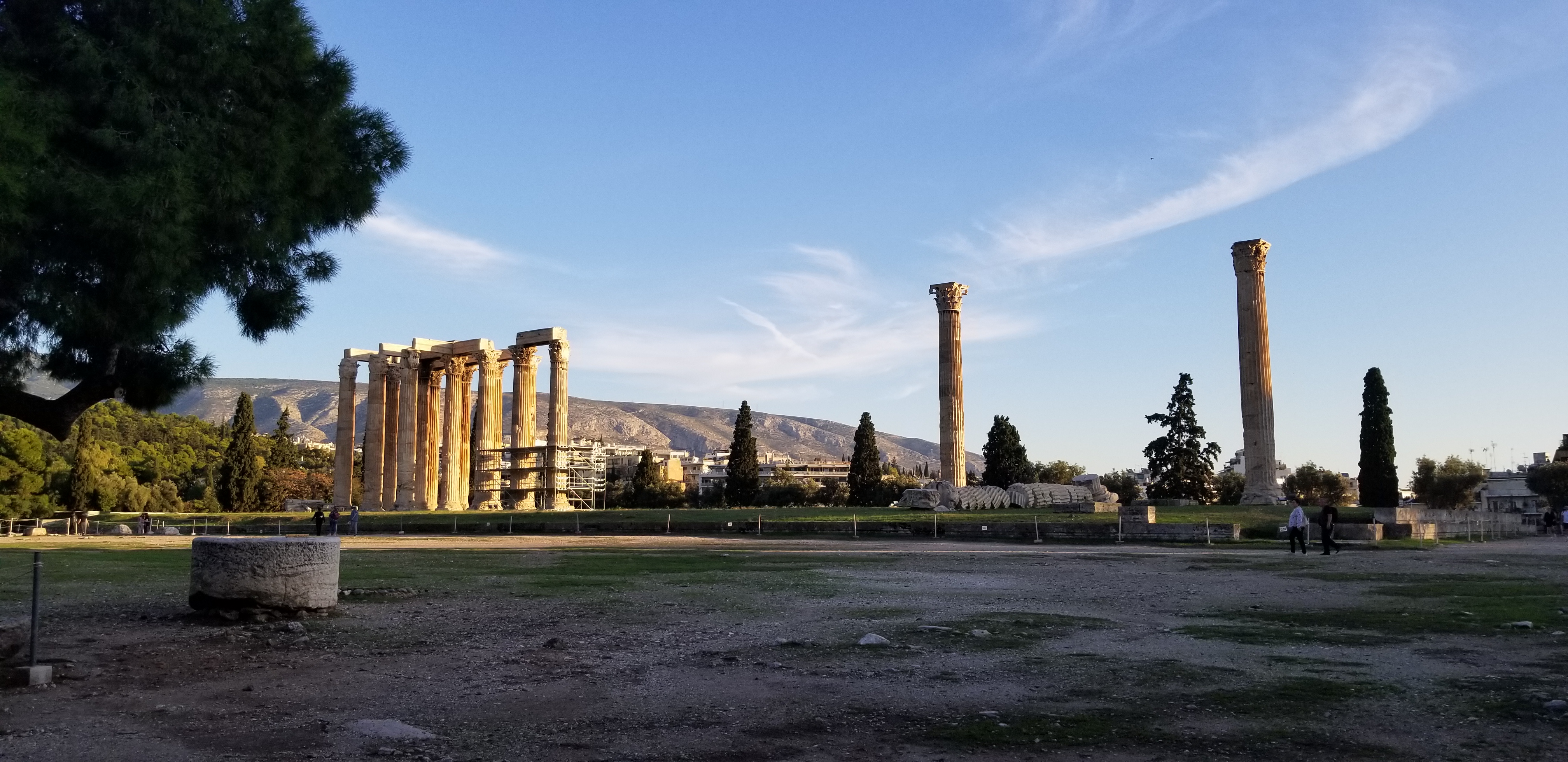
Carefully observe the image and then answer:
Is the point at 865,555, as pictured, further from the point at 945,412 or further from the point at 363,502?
the point at 363,502

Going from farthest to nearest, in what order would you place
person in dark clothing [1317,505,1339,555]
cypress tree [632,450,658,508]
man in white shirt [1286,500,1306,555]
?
cypress tree [632,450,658,508] → man in white shirt [1286,500,1306,555] → person in dark clothing [1317,505,1339,555]

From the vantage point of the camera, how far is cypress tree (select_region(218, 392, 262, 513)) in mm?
73312

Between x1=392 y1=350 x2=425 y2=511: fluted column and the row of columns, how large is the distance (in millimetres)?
49

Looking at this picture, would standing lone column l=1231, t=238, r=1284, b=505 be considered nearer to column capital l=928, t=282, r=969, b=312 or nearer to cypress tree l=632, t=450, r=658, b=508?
column capital l=928, t=282, r=969, b=312

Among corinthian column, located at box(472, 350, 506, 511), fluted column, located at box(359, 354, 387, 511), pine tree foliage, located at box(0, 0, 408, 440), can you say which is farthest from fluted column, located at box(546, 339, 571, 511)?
pine tree foliage, located at box(0, 0, 408, 440)

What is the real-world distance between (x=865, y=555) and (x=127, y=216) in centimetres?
1786

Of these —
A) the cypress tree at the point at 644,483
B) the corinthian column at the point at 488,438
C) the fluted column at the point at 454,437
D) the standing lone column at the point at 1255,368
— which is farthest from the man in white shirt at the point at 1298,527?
the cypress tree at the point at 644,483

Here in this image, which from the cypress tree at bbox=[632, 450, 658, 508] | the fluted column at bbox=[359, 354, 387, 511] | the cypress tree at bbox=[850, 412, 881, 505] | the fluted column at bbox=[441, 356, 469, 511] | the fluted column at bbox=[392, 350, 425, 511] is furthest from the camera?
the cypress tree at bbox=[632, 450, 658, 508]

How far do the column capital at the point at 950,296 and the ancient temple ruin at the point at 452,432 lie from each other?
21.5 meters

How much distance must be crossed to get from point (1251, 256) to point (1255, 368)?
15.2 feet

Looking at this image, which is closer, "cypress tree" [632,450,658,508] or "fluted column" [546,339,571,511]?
"fluted column" [546,339,571,511]

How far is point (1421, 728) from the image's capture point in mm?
6277

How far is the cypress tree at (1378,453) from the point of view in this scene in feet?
162

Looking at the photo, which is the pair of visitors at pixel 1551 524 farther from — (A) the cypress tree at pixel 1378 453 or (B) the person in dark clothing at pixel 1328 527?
(B) the person in dark clothing at pixel 1328 527
